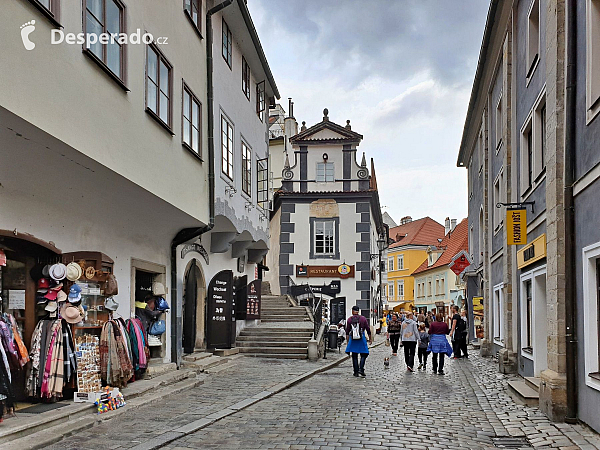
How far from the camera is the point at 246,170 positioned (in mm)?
19688

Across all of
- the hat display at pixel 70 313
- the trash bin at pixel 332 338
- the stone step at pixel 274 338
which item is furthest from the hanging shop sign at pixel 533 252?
the trash bin at pixel 332 338

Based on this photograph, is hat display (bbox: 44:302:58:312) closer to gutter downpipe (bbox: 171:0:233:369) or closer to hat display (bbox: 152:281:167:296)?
hat display (bbox: 152:281:167:296)

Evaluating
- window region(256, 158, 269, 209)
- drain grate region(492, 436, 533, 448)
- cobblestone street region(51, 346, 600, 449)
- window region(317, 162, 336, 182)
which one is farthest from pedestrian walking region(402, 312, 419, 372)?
window region(317, 162, 336, 182)

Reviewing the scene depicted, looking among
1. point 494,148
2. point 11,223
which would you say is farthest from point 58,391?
point 494,148

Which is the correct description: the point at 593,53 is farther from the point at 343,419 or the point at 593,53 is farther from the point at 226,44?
the point at 226,44

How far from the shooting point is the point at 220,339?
1831cm

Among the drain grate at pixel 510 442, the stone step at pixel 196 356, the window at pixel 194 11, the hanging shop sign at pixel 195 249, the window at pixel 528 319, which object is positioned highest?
the window at pixel 194 11

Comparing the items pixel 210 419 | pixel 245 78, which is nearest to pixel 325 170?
pixel 245 78

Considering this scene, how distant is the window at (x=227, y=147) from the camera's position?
55.3 ft

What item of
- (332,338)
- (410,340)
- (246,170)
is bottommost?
(332,338)

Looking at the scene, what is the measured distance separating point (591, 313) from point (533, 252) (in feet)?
14.3

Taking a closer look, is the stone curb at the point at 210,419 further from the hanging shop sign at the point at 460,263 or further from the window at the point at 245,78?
the hanging shop sign at the point at 460,263

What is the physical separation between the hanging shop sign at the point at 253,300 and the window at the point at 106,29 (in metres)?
13.3

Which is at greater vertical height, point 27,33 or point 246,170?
point 246,170
